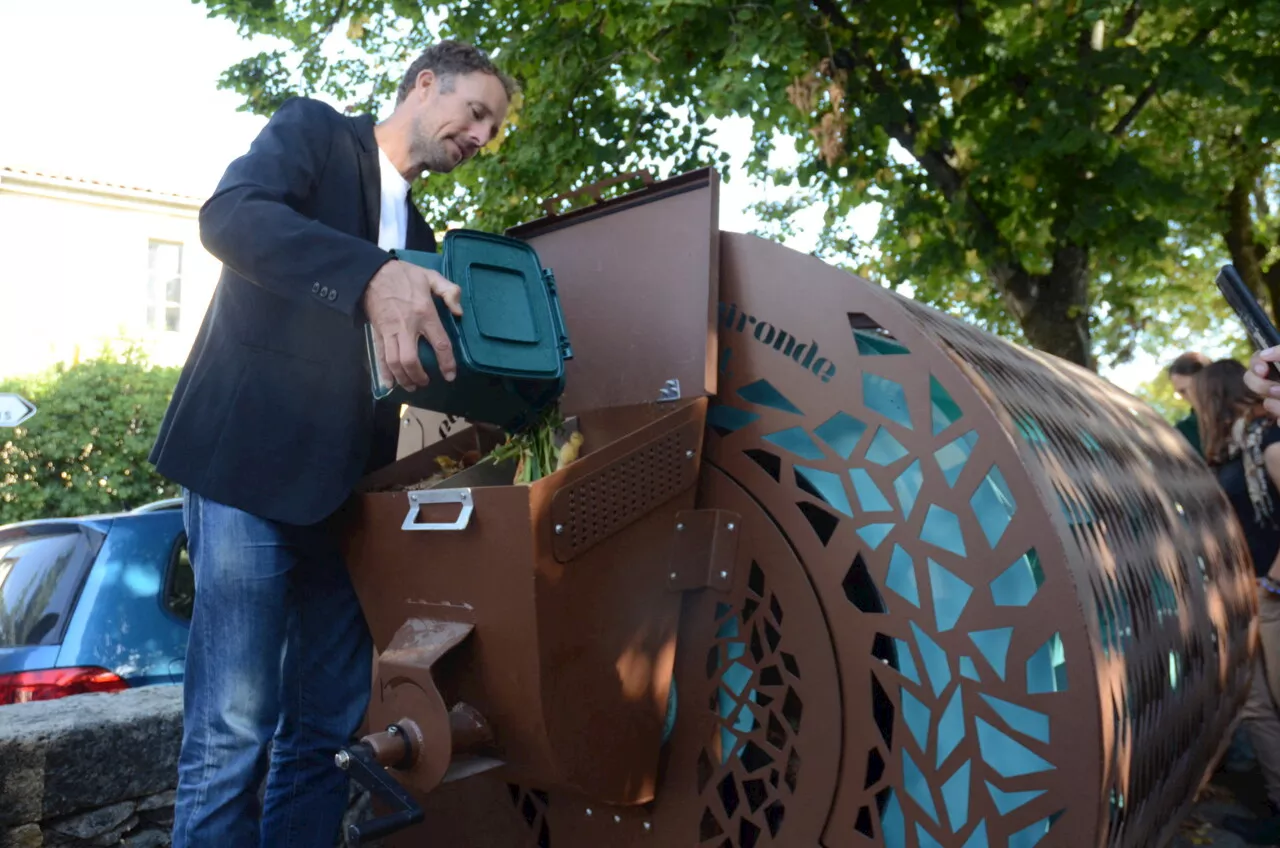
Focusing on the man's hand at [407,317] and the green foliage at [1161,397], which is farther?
the green foliage at [1161,397]

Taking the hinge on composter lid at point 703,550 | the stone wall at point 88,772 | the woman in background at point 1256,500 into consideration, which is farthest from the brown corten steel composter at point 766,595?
the woman in background at point 1256,500

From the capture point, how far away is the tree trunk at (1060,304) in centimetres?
898

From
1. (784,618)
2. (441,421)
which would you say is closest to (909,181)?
(441,421)

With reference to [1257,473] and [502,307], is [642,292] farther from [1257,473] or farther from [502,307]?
[1257,473]

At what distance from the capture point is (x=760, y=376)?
226 cm

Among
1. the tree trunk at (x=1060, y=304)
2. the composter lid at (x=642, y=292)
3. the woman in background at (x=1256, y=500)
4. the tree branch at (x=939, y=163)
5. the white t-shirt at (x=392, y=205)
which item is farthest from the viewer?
the tree trunk at (x=1060, y=304)

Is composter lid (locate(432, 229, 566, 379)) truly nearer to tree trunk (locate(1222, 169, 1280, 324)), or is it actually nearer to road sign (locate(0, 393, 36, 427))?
road sign (locate(0, 393, 36, 427))

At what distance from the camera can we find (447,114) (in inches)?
103

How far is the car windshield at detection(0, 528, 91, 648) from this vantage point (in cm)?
449

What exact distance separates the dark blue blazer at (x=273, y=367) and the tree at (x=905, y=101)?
4942 millimetres

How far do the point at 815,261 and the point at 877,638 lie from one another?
0.77 m

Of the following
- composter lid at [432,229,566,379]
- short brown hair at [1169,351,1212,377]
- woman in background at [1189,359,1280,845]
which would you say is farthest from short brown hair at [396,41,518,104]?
short brown hair at [1169,351,1212,377]

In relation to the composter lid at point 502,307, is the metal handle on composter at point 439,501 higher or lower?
lower

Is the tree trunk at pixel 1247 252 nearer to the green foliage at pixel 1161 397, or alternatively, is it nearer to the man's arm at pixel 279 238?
the man's arm at pixel 279 238
